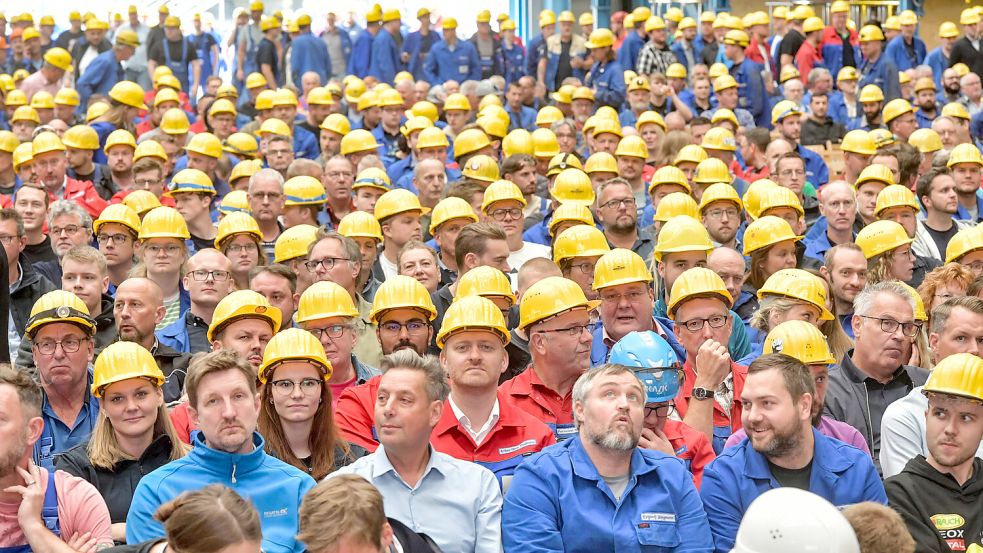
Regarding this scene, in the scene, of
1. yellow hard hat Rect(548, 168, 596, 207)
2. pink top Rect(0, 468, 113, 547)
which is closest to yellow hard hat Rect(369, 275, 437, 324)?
pink top Rect(0, 468, 113, 547)

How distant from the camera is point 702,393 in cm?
725

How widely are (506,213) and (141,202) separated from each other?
A: 10.4 ft

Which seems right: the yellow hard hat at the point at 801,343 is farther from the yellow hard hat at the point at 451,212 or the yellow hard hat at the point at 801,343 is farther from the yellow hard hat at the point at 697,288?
the yellow hard hat at the point at 451,212

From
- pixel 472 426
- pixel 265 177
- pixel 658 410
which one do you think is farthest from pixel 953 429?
pixel 265 177

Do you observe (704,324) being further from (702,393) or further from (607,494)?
(607,494)

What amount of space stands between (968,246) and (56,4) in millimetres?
25935

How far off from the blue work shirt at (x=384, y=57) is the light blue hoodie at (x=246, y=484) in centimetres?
1897

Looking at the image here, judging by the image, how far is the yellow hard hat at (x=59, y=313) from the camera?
7715mm

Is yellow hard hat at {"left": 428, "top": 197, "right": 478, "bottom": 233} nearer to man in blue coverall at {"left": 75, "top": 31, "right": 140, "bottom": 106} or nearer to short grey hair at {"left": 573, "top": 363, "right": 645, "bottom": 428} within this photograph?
short grey hair at {"left": 573, "top": 363, "right": 645, "bottom": 428}

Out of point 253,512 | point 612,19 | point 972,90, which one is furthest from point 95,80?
point 253,512

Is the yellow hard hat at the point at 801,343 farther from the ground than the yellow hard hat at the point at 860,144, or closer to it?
farther from the ground

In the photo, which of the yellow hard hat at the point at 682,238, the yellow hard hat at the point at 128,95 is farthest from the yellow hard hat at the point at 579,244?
the yellow hard hat at the point at 128,95

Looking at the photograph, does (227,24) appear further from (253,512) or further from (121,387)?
(253,512)

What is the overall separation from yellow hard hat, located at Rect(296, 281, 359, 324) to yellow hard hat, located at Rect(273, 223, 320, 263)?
83.9 inches
